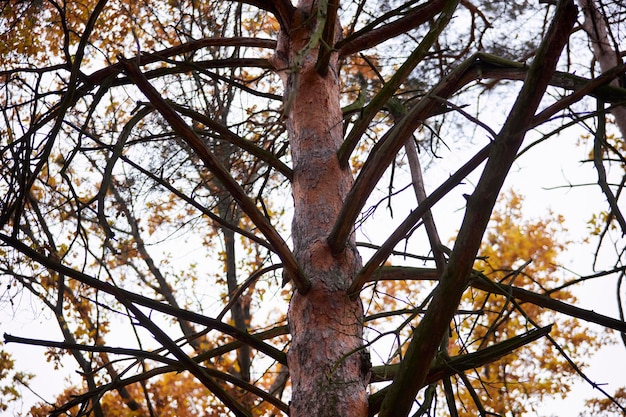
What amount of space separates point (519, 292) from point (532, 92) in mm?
1128

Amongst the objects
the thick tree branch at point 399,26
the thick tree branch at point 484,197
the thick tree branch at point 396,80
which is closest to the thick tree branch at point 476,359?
the thick tree branch at point 484,197

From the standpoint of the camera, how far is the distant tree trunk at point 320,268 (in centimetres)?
181

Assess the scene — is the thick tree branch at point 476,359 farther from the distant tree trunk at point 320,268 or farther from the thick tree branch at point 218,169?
the thick tree branch at point 218,169

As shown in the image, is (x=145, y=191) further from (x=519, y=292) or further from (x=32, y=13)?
(x=519, y=292)

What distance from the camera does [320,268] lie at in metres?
2.05

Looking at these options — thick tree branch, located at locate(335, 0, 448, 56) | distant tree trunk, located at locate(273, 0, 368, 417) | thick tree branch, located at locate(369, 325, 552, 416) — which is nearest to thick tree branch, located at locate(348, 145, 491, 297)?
distant tree trunk, located at locate(273, 0, 368, 417)

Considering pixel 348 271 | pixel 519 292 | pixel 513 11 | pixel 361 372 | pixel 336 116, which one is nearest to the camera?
pixel 361 372

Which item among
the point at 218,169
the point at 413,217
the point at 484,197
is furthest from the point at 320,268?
the point at 484,197

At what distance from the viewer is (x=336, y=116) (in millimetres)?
2586

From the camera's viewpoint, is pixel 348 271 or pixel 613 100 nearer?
pixel 613 100

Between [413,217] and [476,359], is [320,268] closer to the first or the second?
[413,217]

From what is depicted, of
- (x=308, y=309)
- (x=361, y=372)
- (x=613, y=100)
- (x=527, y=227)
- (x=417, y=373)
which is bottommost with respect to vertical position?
(x=417, y=373)

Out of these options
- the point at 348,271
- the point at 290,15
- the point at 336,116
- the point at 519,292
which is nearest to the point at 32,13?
the point at 290,15

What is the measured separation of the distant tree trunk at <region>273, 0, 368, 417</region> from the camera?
5.92ft
